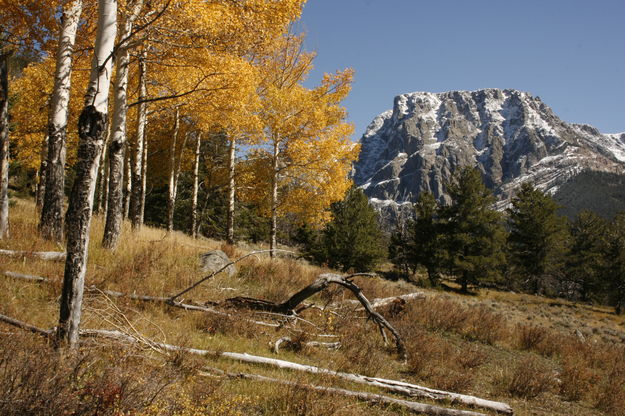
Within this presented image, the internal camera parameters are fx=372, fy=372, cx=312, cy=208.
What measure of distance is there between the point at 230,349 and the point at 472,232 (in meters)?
32.8

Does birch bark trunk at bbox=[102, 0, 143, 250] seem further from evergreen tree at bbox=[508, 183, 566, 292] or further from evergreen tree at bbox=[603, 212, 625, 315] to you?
evergreen tree at bbox=[603, 212, 625, 315]

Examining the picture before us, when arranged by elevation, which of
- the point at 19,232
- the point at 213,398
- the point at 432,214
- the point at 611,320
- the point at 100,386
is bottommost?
the point at 611,320

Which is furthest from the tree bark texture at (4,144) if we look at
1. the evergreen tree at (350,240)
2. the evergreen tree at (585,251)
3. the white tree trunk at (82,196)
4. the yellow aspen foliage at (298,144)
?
the evergreen tree at (585,251)

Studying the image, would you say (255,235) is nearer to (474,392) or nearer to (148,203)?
(148,203)

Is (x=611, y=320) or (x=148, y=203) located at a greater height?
(x=148, y=203)

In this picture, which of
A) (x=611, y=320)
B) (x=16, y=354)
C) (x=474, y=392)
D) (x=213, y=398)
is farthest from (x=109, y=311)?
(x=611, y=320)

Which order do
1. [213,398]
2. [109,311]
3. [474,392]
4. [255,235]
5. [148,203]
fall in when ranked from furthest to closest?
[255,235] → [148,203] → [474,392] → [109,311] → [213,398]

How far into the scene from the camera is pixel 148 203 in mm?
26344

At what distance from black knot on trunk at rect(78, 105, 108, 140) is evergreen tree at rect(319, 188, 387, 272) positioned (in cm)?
2580

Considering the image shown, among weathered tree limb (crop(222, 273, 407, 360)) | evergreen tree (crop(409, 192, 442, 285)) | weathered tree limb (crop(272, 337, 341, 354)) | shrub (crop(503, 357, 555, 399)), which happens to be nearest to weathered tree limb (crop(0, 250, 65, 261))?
weathered tree limb (crop(222, 273, 407, 360))

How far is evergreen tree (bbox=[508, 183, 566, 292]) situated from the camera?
122ft

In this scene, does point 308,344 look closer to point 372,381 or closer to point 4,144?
point 372,381

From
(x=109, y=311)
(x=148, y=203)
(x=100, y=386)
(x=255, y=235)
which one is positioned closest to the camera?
(x=100, y=386)

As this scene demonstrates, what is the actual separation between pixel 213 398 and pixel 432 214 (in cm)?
3668
